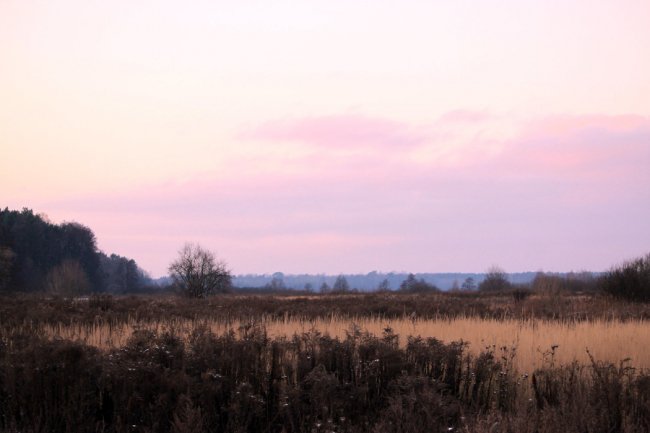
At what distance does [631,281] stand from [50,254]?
8659cm

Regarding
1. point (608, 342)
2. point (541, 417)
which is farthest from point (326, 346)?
point (608, 342)

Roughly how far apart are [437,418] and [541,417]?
39.7 inches

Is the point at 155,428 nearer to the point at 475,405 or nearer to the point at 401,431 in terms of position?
the point at 401,431

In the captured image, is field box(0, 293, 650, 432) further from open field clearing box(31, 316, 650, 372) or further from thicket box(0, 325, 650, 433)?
open field clearing box(31, 316, 650, 372)

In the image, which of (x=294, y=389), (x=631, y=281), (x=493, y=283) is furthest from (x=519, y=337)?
(x=493, y=283)

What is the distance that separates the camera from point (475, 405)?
8.10 meters

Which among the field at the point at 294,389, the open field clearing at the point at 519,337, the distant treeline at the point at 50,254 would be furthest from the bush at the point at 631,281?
the distant treeline at the point at 50,254

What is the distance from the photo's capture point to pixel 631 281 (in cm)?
3278

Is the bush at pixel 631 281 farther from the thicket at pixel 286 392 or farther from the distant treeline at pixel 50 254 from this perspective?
the distant treeline at pixel 50 254

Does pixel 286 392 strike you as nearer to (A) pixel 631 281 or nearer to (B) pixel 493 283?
(A) pixel 631 281

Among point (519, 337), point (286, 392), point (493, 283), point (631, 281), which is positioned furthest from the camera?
point (493, 283)

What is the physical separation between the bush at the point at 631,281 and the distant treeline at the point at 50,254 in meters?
55.4

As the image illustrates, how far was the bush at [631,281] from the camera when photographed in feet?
106

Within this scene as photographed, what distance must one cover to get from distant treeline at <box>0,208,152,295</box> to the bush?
182 feet
